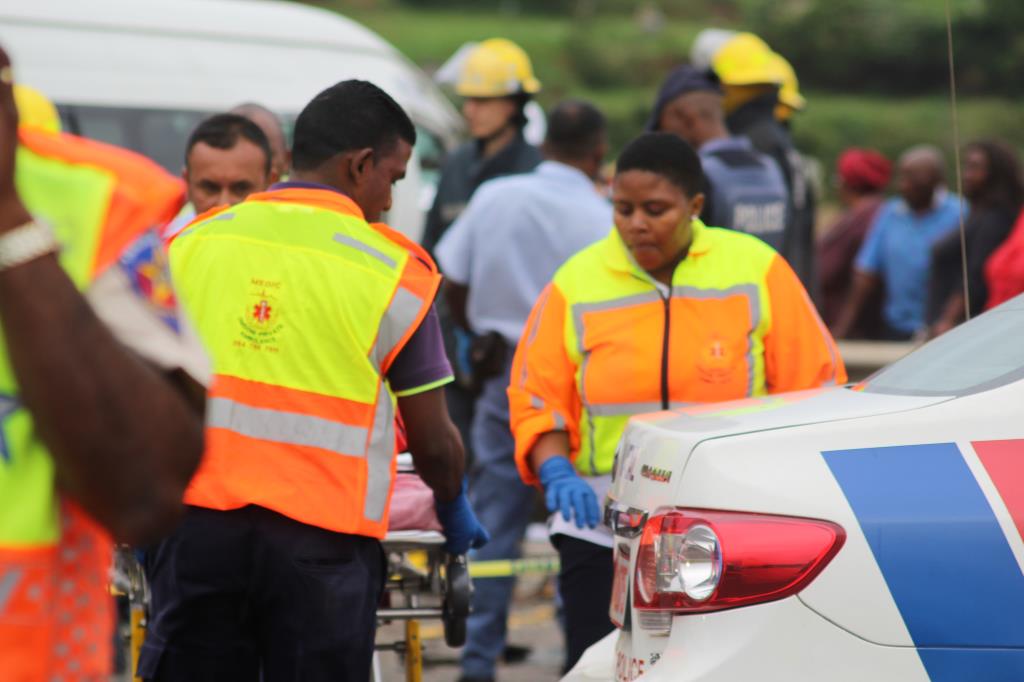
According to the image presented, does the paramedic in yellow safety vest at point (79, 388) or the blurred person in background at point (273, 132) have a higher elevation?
the blurred person in background at point (273, 132)

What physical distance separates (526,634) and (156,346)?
18.4 ft

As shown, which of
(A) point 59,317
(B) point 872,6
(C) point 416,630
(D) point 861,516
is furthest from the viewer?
(B) point 872,6

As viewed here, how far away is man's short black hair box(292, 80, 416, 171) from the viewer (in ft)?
12.2

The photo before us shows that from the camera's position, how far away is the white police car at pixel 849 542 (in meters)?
3.06

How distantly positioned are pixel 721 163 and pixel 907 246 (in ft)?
16.1

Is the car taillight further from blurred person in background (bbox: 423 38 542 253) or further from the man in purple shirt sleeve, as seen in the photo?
blurred person in background (bbox: 423 38 542 253)

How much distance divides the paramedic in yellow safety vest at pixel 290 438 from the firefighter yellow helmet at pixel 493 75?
3964mm

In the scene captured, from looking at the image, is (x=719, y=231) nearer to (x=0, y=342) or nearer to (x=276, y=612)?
(x=276, y=612)

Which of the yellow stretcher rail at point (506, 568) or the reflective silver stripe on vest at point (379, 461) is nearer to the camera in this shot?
the reflective silver stripe on vest at point (379, 461)

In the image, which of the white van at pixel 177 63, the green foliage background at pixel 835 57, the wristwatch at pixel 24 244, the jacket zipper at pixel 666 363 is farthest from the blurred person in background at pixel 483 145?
the green foliage background at pixel 835 57

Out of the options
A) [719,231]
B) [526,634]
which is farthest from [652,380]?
[526,634]

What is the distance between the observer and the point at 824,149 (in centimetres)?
2334

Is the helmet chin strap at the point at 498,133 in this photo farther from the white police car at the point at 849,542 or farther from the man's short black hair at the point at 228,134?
the white police car at the point at 849,542

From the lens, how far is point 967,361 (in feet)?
11.5
